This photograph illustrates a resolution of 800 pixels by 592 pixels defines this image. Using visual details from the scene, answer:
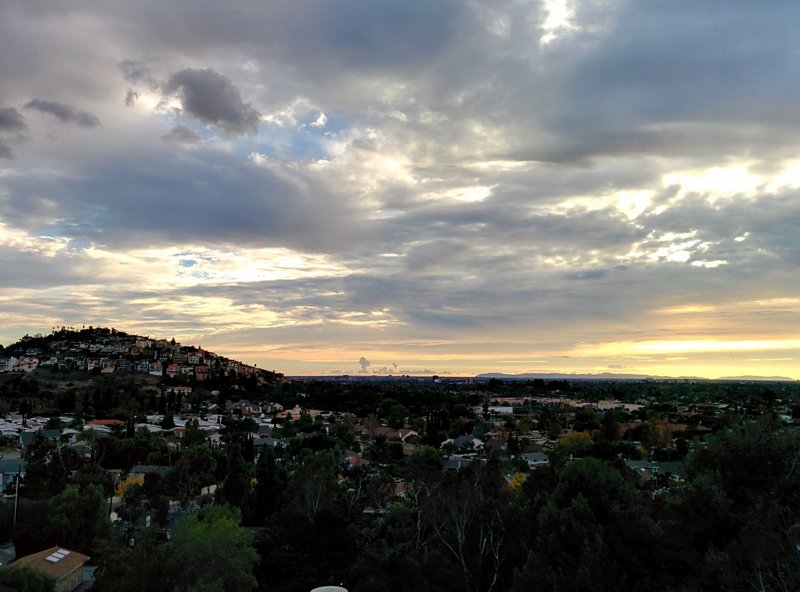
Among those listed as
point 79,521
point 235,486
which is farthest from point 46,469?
point 79,521

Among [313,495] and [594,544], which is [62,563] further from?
[594,544]

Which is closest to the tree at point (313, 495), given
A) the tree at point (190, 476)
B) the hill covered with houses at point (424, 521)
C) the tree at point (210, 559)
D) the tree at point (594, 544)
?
the hill covered with houses at point (424, 521)

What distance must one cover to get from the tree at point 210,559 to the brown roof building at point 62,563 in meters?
6.48

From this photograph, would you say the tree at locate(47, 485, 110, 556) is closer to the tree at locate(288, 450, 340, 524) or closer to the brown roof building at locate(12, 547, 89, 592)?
the brown roof building at locate(12, 547, 89, 592)

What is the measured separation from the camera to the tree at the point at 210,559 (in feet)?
60.9

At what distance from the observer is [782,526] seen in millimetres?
14586

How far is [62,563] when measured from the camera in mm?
25328

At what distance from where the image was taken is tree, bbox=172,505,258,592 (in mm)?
18562

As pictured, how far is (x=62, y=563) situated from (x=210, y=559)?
10051mm

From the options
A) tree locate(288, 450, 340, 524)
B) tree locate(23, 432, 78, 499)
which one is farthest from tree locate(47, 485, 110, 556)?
tree locate(23, 432, 78, 499)

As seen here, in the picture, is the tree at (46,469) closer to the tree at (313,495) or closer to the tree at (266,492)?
the tree at (266,492)

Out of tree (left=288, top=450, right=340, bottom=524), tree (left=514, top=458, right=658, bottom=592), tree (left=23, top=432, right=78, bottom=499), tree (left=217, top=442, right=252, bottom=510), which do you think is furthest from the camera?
tree (left=23, top=432, right=78, bottom=499)

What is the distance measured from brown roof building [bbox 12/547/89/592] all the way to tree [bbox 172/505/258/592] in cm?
648

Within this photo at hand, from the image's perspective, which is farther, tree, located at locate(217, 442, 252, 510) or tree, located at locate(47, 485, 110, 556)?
tree, located at locate(217, 442, 252, 510)
